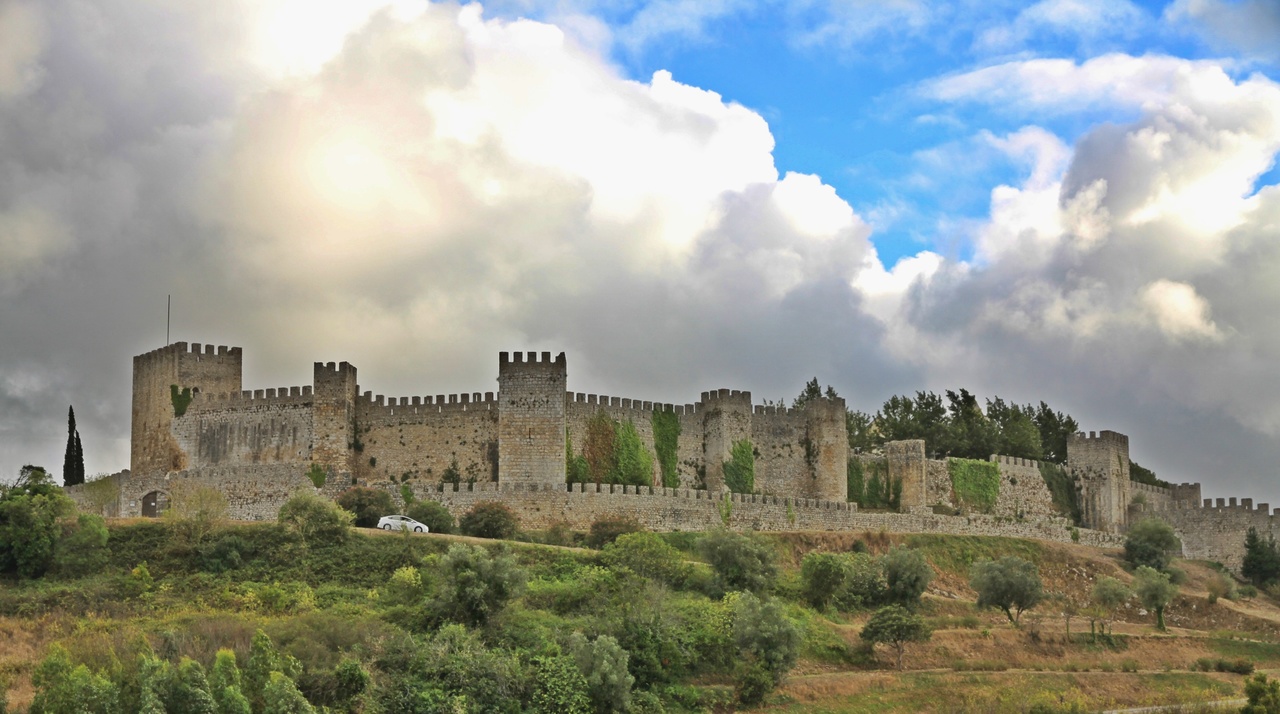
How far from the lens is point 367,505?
5681 cm

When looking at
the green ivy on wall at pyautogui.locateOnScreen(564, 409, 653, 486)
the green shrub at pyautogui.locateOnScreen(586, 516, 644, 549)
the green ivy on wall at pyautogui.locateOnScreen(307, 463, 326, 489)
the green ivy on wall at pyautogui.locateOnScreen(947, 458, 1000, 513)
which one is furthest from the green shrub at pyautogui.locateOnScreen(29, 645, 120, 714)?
the green ivy on wall at pyautogui.locateOnScreen(947, 458, 1000, 513)

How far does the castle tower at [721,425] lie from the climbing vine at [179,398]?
20747 millimetres

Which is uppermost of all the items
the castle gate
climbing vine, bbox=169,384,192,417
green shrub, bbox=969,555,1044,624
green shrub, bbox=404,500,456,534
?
climbing vine, bbox=169,384,192,417

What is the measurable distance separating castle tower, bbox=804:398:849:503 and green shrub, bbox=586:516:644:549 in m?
12.4

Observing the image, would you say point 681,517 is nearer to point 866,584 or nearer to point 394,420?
point 866,584

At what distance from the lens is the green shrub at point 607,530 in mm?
55750

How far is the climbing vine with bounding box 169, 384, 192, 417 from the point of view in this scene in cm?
6456

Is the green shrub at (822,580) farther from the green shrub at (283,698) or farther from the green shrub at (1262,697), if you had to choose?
the green shrub at (283,698)

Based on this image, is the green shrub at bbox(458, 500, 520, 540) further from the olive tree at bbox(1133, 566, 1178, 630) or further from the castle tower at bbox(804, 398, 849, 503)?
the olive tree at bbox(1133, 566, 1178, 630)

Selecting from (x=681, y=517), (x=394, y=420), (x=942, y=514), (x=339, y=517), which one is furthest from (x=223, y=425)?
(x=942, y=514)

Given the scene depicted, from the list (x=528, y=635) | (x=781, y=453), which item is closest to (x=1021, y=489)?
(x=781, y=453)

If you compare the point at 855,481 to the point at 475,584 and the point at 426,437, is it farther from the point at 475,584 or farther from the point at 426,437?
the point at 475,584

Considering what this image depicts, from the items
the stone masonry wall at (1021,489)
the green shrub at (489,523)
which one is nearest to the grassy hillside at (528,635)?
the green shrub at (489,523)

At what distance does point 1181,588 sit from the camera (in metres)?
67.0
